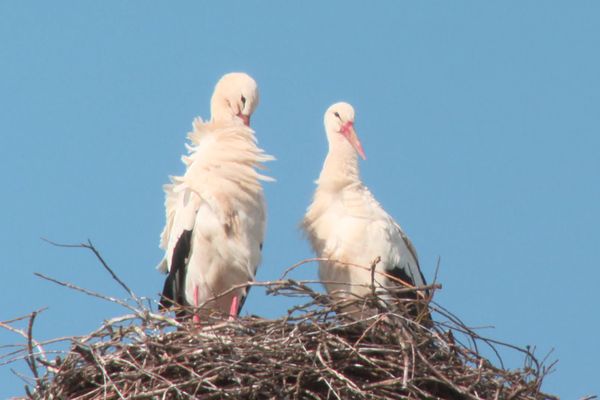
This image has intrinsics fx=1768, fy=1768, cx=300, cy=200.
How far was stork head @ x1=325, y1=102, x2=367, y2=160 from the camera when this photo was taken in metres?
9.93

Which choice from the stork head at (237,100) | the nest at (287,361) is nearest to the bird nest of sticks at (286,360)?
A: the nest at (287,361)

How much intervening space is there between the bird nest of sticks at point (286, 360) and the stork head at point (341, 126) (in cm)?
220

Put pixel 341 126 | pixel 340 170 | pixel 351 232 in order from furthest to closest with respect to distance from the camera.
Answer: pixel 341 126, pixel 340 170, pixel 351 232

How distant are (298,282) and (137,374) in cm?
81

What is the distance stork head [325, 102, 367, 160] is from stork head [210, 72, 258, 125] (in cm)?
66

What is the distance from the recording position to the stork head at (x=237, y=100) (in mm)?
9438

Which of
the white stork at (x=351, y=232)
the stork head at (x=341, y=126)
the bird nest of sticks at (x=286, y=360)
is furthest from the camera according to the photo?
the stork head at (x=341, y=126)

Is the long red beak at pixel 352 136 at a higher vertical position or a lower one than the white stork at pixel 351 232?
higher

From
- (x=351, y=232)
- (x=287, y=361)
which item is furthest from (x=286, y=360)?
(x=351, y=232)

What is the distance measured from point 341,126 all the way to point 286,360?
2835 millimetres

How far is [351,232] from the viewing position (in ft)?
30.6

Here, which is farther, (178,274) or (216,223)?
(178,274)

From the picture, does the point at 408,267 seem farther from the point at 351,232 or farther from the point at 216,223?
the point at 216,223

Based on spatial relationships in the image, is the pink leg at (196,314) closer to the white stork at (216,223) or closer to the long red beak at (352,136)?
the white stork at (216,223)
